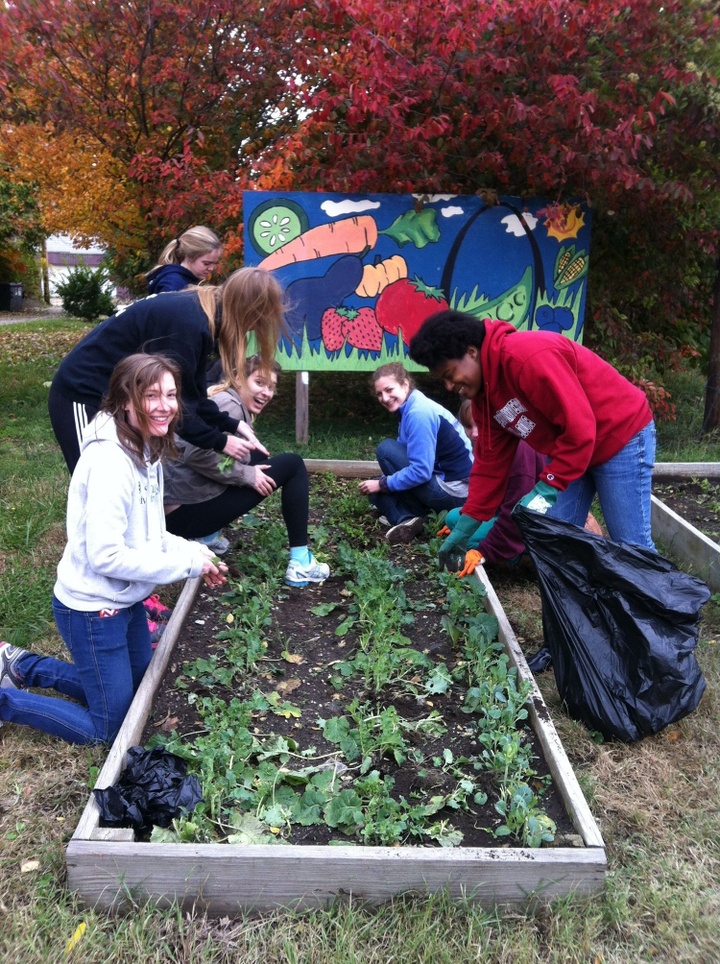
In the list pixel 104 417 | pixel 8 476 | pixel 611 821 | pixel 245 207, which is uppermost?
pixel 245 207

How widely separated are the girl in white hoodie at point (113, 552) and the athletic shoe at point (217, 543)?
53.4 inches

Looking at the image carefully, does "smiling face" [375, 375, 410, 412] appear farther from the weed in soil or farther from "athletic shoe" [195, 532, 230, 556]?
"athletic shoe" [195, 532, 230, 556]

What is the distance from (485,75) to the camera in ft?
18.7

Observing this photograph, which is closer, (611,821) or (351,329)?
(611,821)

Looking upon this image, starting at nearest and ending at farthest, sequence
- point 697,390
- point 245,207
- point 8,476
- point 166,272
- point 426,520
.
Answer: point 166,272 → point 426,520 → point 8,476 → point 245,207 → point 697,390

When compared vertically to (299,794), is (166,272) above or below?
above

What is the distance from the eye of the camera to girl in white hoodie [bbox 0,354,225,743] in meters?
2.65

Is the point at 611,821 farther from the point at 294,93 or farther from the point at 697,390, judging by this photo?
the point at 697,390

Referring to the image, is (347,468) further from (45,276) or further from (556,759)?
(45,276)

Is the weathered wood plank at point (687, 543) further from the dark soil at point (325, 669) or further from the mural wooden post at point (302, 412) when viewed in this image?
the mural wooden post at point (302, 412)

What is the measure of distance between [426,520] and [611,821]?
2361 mm

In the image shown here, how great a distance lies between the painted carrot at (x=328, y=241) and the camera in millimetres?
6441

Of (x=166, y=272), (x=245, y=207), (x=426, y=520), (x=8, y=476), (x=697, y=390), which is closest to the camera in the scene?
(x=166, y=272)

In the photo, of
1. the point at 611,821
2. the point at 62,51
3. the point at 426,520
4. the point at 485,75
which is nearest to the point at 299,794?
the point at 611,821
